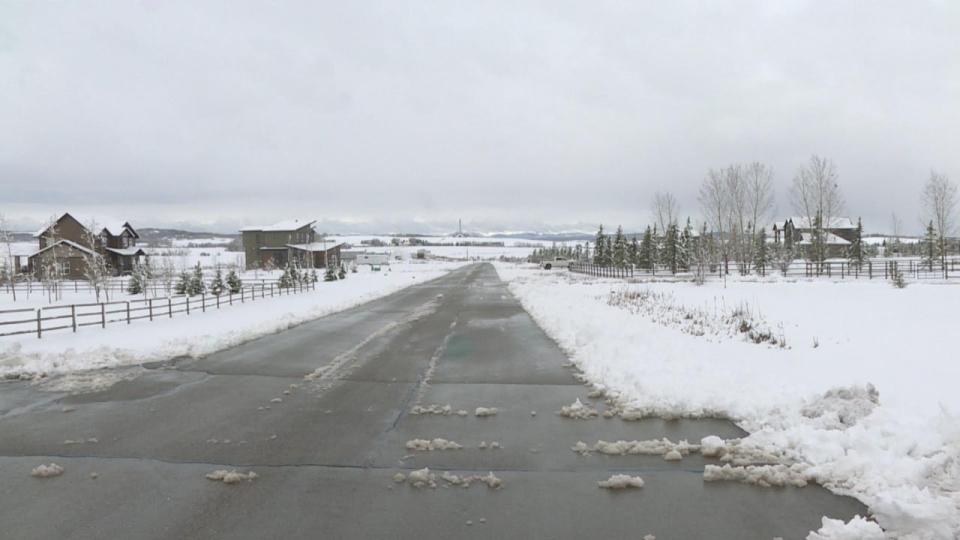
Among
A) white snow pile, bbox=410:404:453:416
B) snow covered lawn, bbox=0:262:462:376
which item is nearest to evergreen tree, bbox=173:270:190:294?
snow covered lawn, bbox=0:262:462:376

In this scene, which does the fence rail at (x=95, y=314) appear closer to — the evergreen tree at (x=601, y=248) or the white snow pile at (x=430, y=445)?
the white snow pile at (x=430, y=445)

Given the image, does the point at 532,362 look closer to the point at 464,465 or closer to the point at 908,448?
the point at 464,465

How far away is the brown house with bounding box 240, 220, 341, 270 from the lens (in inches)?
3664

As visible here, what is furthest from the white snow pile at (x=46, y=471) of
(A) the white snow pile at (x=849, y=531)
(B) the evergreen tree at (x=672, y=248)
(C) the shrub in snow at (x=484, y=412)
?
(B) the evergreen tree at (x=672, y=248)

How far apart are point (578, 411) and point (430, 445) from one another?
2473mm

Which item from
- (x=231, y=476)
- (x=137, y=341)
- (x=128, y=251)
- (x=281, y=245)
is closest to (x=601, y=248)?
(x=281, y=245)

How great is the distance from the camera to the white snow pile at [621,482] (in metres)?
5.55

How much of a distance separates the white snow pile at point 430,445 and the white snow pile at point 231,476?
1.73 meters

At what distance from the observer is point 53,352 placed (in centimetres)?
1390

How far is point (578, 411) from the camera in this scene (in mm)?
8242

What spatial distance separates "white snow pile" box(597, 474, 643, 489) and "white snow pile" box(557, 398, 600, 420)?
2316mm

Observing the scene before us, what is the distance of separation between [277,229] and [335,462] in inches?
3704

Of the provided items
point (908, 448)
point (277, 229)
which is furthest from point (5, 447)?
point (277, 229)

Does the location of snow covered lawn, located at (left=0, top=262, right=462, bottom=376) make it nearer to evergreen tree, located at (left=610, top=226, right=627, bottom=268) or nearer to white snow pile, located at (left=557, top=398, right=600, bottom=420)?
white snow pile, located at (left=557, top=398, right=600, bottom=420)
